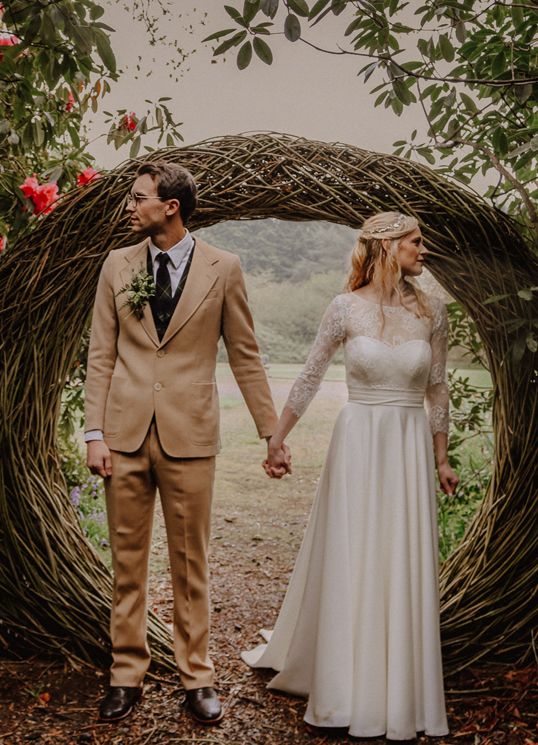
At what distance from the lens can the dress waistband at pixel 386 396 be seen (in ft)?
8.95

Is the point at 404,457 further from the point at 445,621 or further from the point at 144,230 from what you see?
the point at 144,230

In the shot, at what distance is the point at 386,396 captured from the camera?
2730mm

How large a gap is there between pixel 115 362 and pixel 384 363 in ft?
3.30

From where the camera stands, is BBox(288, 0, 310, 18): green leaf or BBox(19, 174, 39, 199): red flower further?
BBox(19, 174, 39, 199): red flower

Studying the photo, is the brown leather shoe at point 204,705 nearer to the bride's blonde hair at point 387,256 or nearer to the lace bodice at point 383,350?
the lace bodice at point 383,350

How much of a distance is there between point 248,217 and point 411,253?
2.51 ft

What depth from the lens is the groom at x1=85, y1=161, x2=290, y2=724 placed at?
8.73 feet

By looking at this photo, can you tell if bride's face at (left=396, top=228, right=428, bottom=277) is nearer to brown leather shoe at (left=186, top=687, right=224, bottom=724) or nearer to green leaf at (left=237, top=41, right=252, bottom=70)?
green leaf at (left=237, top=41, right=252, bottom=70)

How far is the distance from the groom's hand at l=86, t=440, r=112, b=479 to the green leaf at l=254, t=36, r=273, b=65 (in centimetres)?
143

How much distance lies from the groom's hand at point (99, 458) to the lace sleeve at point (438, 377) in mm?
1224

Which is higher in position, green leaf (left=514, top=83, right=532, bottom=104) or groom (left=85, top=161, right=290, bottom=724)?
green leaf (left=514, top=83, right=532, bottom=104)

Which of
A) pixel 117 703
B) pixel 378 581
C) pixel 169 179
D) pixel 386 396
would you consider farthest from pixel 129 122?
pixel 117 703

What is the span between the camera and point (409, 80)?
304 centimetres

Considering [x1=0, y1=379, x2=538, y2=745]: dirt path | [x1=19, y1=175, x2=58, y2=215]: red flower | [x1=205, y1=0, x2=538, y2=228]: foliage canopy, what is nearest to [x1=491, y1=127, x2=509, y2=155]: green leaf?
[x1=205, y1=0, x2=538, y2=228]: foliage canopy
